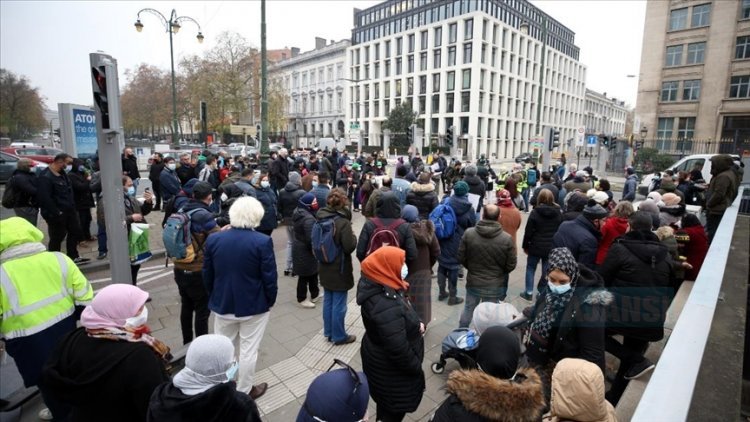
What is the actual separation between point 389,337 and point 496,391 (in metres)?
1.01

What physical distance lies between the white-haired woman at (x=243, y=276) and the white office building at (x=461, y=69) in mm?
50146

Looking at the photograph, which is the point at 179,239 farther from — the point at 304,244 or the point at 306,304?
the point at 306,304

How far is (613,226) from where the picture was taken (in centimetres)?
501

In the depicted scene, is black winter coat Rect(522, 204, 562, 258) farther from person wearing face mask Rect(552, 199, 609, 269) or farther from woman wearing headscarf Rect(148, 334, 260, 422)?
woman wearing headscarf Rect(148, 334, 260, 422)

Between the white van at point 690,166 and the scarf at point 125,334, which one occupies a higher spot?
the white van at point 690,166

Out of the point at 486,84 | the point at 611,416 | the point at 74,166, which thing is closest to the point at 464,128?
the point at 486,84

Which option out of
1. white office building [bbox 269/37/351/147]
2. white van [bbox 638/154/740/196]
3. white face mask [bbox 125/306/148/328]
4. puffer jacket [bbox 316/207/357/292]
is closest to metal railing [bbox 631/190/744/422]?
white face mask [bbox 125/306/148/328]

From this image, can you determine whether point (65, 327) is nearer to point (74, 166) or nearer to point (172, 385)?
point (172, 385)

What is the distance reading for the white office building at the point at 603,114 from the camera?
91.6m

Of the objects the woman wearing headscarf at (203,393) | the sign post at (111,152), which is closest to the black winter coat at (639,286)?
the woman wearing headscarf at (203,393)

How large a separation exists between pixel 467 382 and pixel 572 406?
876mm

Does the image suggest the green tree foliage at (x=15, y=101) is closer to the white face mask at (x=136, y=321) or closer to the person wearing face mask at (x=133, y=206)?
the person wearing face mask at (x=133, y=206)

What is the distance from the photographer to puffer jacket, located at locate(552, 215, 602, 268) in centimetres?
488

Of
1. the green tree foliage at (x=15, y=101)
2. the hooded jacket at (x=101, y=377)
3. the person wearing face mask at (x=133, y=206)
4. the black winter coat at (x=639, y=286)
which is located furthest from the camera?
the green tree foliage at (x=15, y=101)
